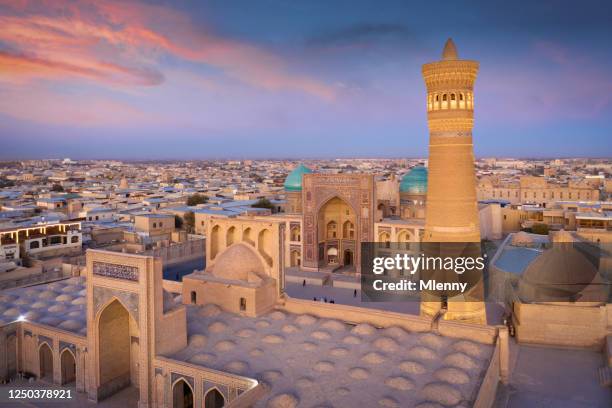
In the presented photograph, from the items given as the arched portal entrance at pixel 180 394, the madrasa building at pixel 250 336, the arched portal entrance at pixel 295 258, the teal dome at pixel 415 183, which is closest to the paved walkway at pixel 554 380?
the madrasa building at pixel 250 336

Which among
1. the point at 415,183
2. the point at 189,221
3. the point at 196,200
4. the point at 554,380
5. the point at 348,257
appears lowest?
the point at 554,380

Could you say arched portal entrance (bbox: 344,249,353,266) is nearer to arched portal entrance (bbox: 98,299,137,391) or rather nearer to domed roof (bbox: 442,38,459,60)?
domed roof (bbox: 442,38,459,60)

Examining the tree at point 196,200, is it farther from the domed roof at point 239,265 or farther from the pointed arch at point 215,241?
the domed roof at point 239,265

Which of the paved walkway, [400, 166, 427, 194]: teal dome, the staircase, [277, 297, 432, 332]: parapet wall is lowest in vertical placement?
the paved walkway

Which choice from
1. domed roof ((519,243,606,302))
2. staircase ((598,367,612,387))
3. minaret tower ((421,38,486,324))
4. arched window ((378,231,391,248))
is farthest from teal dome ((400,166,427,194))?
staircase ((598,367,612,387))

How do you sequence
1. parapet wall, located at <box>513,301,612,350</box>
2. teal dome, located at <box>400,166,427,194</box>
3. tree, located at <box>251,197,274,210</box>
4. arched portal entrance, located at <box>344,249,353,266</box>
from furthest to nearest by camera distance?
tree, located at <box>251,197,274,210</box> → teal dome, located at <box>400,166,427,194</box> → arched portal entrance, located at <box>344,249,353,266</box> → parapet wall, located at <box>513,301,612,350</box>

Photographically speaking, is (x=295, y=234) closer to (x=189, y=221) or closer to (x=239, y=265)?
(x=189, y=221)

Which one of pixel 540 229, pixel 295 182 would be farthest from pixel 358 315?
pixel 540 229
